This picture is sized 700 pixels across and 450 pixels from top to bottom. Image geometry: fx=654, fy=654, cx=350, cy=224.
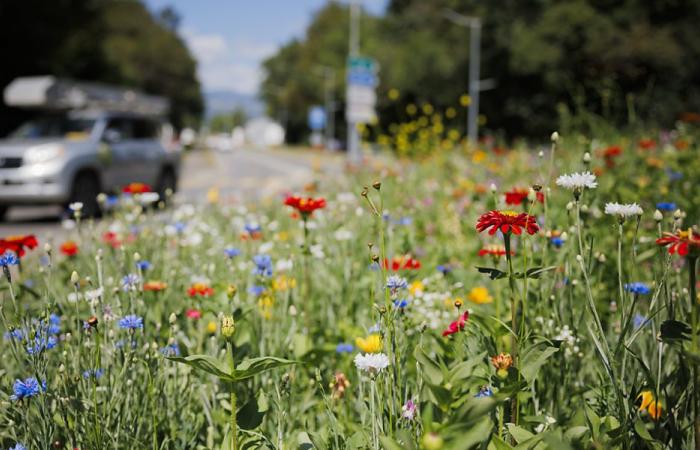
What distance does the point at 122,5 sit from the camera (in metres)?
51.3

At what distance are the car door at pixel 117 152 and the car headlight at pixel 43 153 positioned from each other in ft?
2.09

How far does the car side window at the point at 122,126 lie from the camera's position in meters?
10.2

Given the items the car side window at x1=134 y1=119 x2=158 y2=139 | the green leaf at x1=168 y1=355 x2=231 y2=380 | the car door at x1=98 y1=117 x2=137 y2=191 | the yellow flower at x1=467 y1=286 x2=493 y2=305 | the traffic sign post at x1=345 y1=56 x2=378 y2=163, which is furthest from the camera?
the car side window at x1=134 y1=119 x2=158 y2=139

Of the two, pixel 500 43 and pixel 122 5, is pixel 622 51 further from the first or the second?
pixel 122 5

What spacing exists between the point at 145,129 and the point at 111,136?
1.36m

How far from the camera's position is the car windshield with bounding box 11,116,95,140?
378 inches

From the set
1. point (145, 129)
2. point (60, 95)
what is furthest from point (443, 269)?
point (60, 95)

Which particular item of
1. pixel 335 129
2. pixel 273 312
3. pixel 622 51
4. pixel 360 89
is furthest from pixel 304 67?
pixel 273 312

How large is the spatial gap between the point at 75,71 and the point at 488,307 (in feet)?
89.0

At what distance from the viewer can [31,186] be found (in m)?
8.66

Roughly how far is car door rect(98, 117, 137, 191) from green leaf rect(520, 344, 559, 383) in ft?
29.0

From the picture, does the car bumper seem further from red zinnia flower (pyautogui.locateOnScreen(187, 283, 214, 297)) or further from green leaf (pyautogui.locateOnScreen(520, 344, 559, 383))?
green leaf (pyautogui.locateOnScreen(520, 344, 559, 383))

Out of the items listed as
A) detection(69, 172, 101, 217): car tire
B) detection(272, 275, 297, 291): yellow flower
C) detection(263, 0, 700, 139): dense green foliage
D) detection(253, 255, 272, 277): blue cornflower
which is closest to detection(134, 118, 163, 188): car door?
detection(69, 172, 101, 217): car tire

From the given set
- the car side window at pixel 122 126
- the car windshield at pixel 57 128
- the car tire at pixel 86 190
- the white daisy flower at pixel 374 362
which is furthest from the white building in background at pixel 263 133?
the white daisy flower at pixel 374 362
